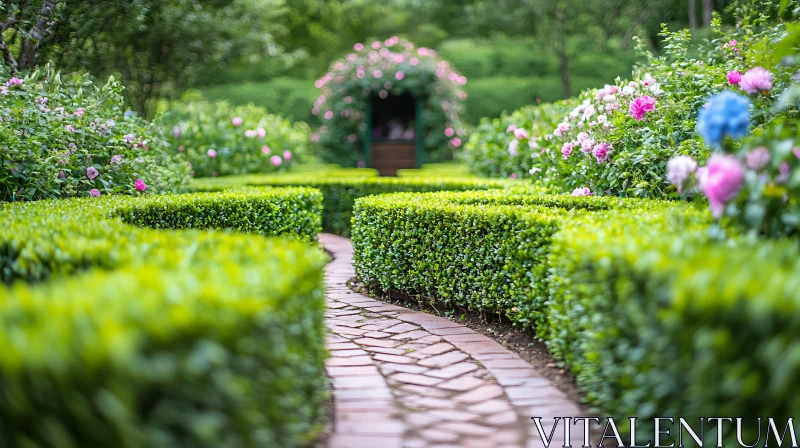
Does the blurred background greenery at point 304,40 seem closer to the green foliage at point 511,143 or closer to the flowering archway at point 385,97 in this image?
the flowering archway at point 385,97

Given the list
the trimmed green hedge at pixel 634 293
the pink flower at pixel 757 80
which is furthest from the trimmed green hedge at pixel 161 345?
the pink flower at pixel 757 80

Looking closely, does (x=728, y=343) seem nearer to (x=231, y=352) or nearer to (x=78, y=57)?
(x=231, y=352)

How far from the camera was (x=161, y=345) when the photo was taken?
5.50 ft

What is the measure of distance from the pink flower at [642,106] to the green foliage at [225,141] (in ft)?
23.6

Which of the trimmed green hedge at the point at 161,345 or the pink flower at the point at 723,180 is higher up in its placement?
the pink flower at the point at 723,180

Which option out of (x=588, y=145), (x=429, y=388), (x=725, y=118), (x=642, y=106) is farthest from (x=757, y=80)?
→ (x=429, y=388)

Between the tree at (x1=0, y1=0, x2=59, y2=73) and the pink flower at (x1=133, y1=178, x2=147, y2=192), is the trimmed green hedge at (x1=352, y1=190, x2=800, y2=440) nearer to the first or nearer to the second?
the pink flower at (x1=133, y1=178, x2=147, y2=192)

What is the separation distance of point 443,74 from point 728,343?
14173 mm

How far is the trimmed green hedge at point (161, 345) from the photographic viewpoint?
1.59m

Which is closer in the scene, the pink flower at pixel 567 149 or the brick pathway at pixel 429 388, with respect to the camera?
the brick pathway at pixel 429 388

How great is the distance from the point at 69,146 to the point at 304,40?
19798mm

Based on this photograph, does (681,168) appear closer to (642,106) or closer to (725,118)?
(725,118)

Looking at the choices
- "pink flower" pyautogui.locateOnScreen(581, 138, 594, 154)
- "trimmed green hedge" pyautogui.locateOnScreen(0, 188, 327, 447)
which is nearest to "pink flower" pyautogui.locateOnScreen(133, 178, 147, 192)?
"trimmed green hedge" pyautogui.locateOnScreen(0, 188, 327, 447)

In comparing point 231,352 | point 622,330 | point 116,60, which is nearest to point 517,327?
point 622,330
